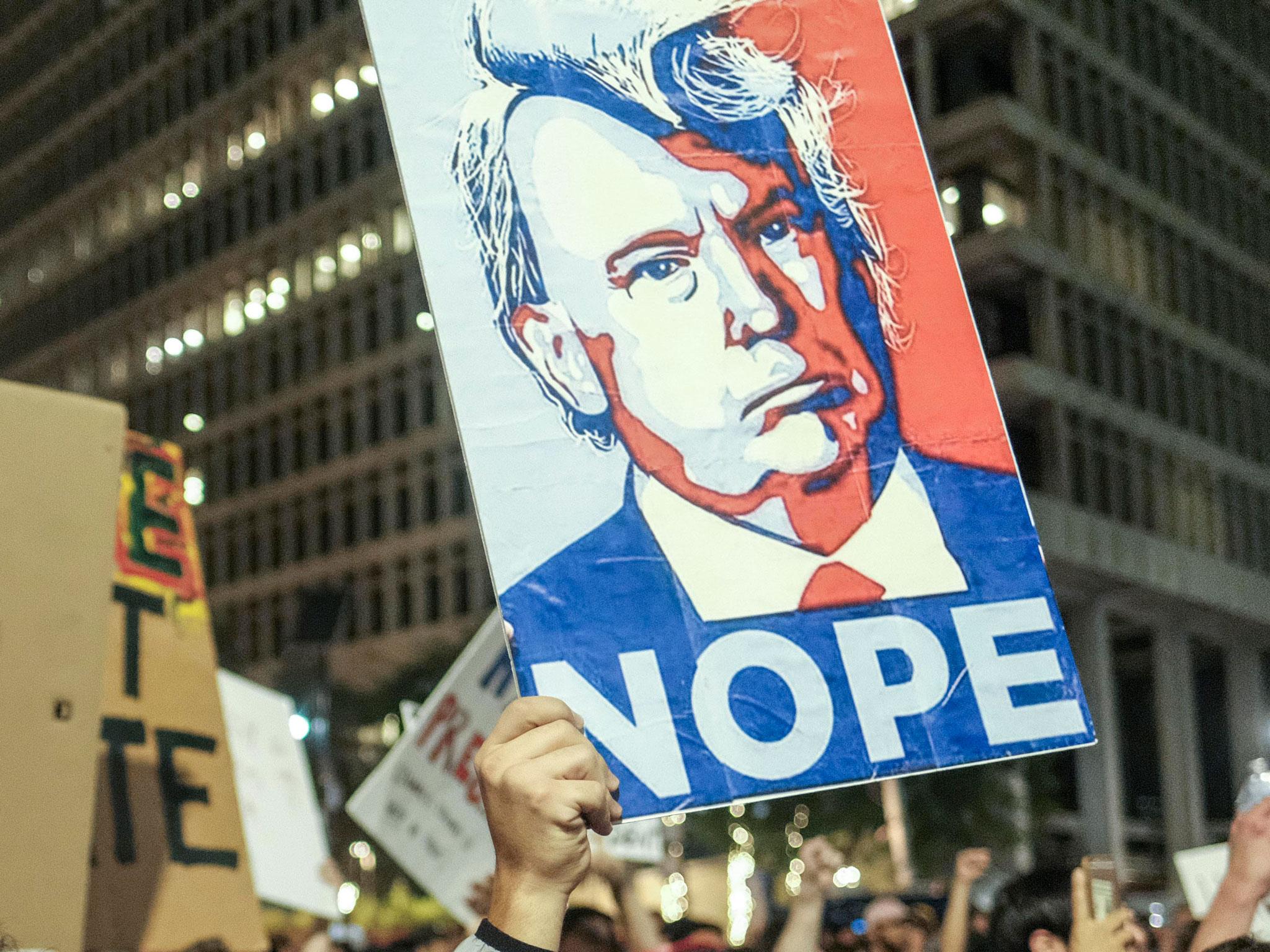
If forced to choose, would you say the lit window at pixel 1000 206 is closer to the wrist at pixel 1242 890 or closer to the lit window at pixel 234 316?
the lit window at pixel 234 316

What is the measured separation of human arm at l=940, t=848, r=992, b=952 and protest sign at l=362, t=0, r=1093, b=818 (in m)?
1.73

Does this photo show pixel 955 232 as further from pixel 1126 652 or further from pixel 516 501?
pixel 516 501

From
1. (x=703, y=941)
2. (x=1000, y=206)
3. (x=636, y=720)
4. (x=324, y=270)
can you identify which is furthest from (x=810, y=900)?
(x=324, y=270)

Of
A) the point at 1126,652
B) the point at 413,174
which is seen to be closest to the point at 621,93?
the point at 413,174

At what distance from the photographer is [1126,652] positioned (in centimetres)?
4594

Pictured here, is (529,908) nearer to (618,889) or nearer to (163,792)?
(163,792)

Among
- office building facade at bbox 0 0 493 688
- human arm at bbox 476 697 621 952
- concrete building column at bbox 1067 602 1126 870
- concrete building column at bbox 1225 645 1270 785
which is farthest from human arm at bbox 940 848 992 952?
office building facade at bbox 0 0 493 688

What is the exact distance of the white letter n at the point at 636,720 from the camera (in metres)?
2.63

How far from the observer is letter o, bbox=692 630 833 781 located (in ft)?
8.85

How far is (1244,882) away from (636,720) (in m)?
1.09

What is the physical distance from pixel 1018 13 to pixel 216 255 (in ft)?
110

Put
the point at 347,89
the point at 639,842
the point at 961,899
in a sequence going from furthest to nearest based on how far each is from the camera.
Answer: the point at 347,89 < the point at 639,842 < the point at 961,899

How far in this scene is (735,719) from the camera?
8.93 ft

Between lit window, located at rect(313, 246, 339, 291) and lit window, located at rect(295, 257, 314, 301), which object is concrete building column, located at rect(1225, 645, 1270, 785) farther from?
lit window, located at rect(295, 257, 314, 301)
